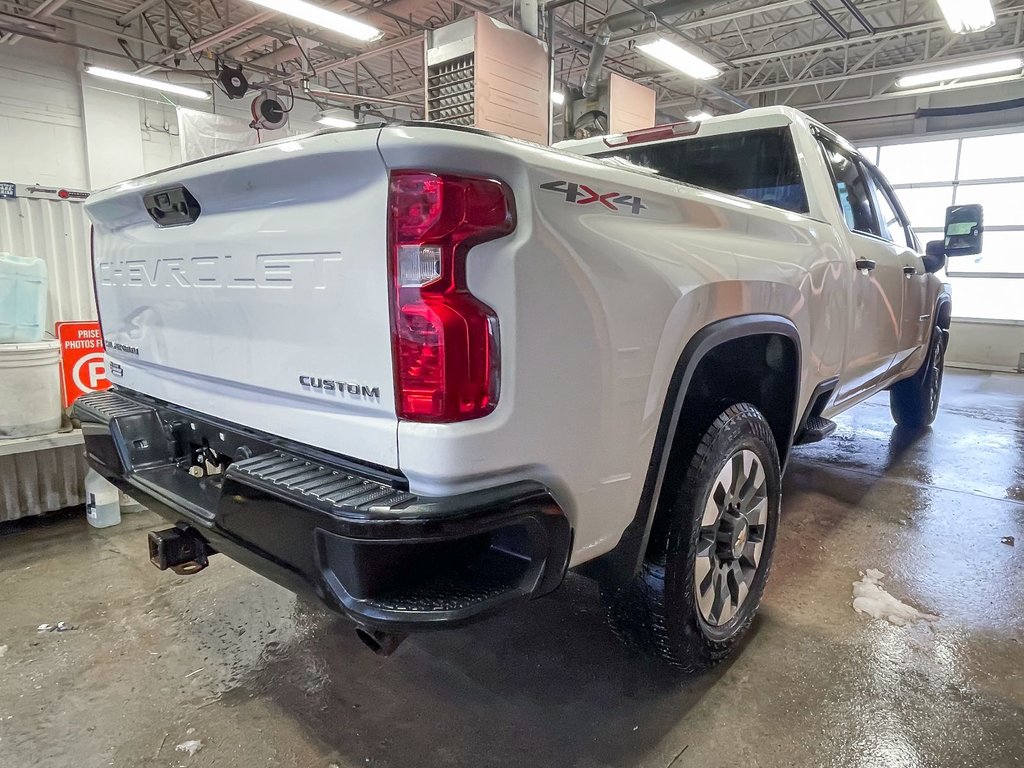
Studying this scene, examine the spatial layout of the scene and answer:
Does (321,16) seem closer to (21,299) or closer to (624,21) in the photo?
(624,21)

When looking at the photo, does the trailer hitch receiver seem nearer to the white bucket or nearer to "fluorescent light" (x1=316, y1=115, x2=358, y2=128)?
the white bucket

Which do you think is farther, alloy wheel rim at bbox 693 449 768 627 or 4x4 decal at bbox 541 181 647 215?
alloy wheel rim at bbox 693 449 768 627

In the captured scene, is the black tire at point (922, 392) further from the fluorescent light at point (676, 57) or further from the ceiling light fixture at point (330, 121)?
the ceiling light fixture at point (330, 121)

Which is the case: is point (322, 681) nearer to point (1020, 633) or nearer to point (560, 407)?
point (560, 407)

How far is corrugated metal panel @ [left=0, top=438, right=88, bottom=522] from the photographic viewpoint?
3.33 meters

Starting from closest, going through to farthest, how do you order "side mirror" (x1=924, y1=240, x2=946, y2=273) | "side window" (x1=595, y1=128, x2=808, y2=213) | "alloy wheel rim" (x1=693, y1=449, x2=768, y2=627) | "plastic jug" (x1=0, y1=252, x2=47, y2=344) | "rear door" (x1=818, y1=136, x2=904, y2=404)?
"alloy wheel rim" (x1=693, y1=449, x2=768, y2=627) → "side window" (x1=595, y1=128, x2=808, y2=213) → "rear door" (x1=818, y1=136, x2=904, y2=404) → "plastic jug" (x1=0, y1=252, x2=47, y2=344) → "side mirror" (x1=924, y1=240, x2=946, y2=273)

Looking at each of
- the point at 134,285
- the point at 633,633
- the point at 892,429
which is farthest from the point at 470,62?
the point at 633,633

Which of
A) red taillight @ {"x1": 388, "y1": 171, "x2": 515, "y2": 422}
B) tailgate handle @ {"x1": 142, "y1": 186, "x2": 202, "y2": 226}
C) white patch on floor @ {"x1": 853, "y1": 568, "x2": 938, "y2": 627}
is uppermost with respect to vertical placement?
tailgate handle @ {"x1": 142, "y1": 186, "x2": 202, "y2": 226}

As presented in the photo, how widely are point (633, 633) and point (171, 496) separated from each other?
1.37 m

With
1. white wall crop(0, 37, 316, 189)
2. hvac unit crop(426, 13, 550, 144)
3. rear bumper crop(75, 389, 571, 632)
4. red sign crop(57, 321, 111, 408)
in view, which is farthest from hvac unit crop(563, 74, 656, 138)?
white wall crop(0, 37, 316, 189)

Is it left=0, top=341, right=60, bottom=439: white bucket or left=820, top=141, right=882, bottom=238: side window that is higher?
left=820, top=141, right=882, bottom=238: side window

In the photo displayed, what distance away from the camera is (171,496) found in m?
1.74

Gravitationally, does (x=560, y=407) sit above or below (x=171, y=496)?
above

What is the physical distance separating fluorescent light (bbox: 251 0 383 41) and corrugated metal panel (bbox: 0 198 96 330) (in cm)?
419
